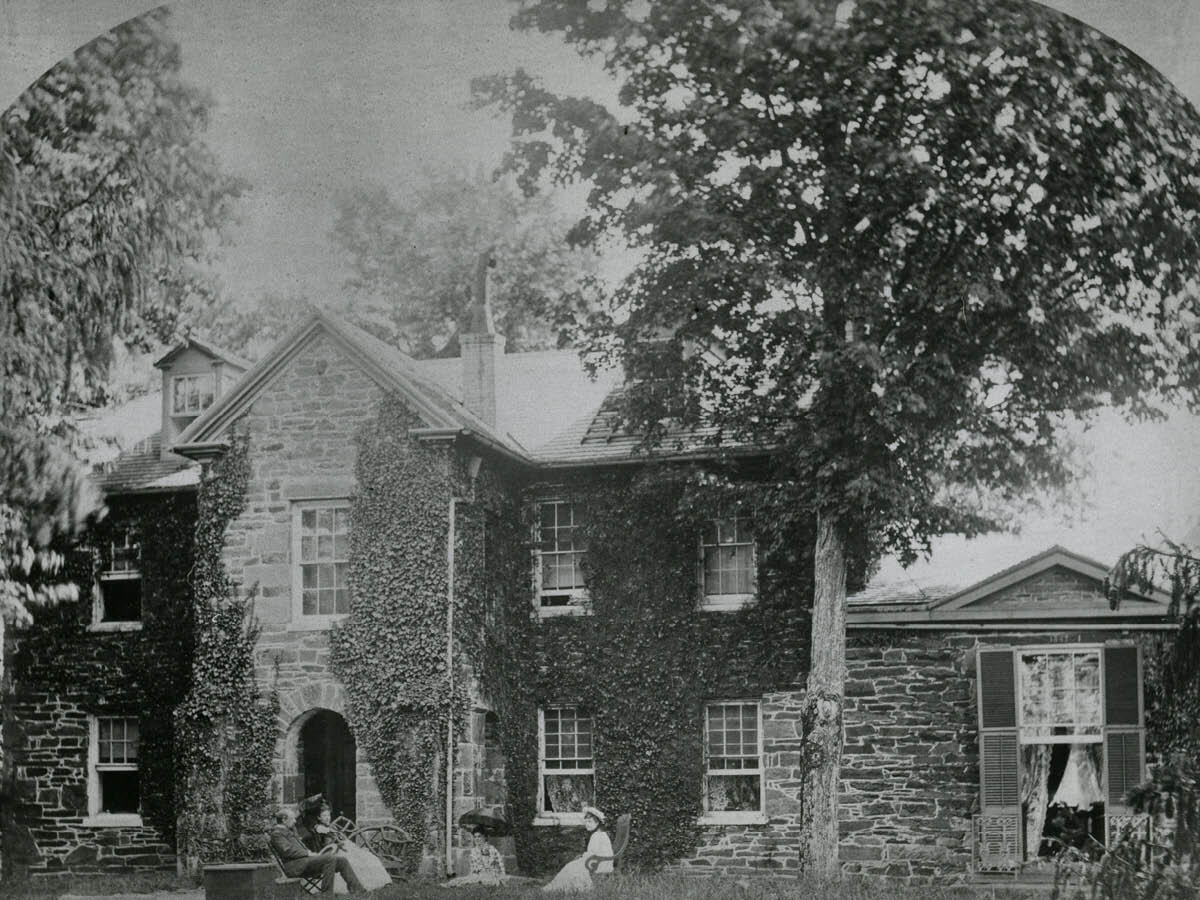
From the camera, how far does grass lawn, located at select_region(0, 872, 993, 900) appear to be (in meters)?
5.43

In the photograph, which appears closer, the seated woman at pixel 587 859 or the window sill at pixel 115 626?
Result: the seated woman at pixel 587 859

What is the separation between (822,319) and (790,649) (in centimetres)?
119

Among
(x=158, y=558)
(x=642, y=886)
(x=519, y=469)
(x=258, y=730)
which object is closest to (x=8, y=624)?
(x=158, y=558)

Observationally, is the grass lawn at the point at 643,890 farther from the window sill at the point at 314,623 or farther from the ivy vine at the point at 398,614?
the window sill at the point at 314,623

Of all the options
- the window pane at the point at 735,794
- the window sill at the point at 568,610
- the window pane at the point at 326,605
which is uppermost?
the window pane at the point at 326,605

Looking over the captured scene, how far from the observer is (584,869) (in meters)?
5.68

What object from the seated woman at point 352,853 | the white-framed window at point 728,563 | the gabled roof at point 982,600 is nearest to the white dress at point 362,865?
the seated woman at point 352,853

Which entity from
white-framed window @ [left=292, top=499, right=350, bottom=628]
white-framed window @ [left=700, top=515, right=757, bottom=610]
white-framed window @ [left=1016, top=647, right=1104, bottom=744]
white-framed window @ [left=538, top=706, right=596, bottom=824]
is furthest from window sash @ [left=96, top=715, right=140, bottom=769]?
white-framed window @ [left=1016, top=647, right=1104, bottom=744]

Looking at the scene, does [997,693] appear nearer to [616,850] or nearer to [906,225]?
[616,850]

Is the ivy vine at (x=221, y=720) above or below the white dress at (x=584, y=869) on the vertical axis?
above

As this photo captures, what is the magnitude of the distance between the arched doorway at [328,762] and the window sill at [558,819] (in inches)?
25.1

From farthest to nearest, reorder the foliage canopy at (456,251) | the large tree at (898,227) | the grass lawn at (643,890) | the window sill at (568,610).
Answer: the window sill at (568,610), the foliage canopy at (456,251), the large tree at (898,227), the grass lawn at (643,890)

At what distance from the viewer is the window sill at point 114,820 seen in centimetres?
581

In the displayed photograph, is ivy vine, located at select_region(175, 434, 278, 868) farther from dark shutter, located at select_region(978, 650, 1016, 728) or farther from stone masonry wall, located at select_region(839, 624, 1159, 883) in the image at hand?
dark shutter, located at select_region(978, 650, 1016, 728)
